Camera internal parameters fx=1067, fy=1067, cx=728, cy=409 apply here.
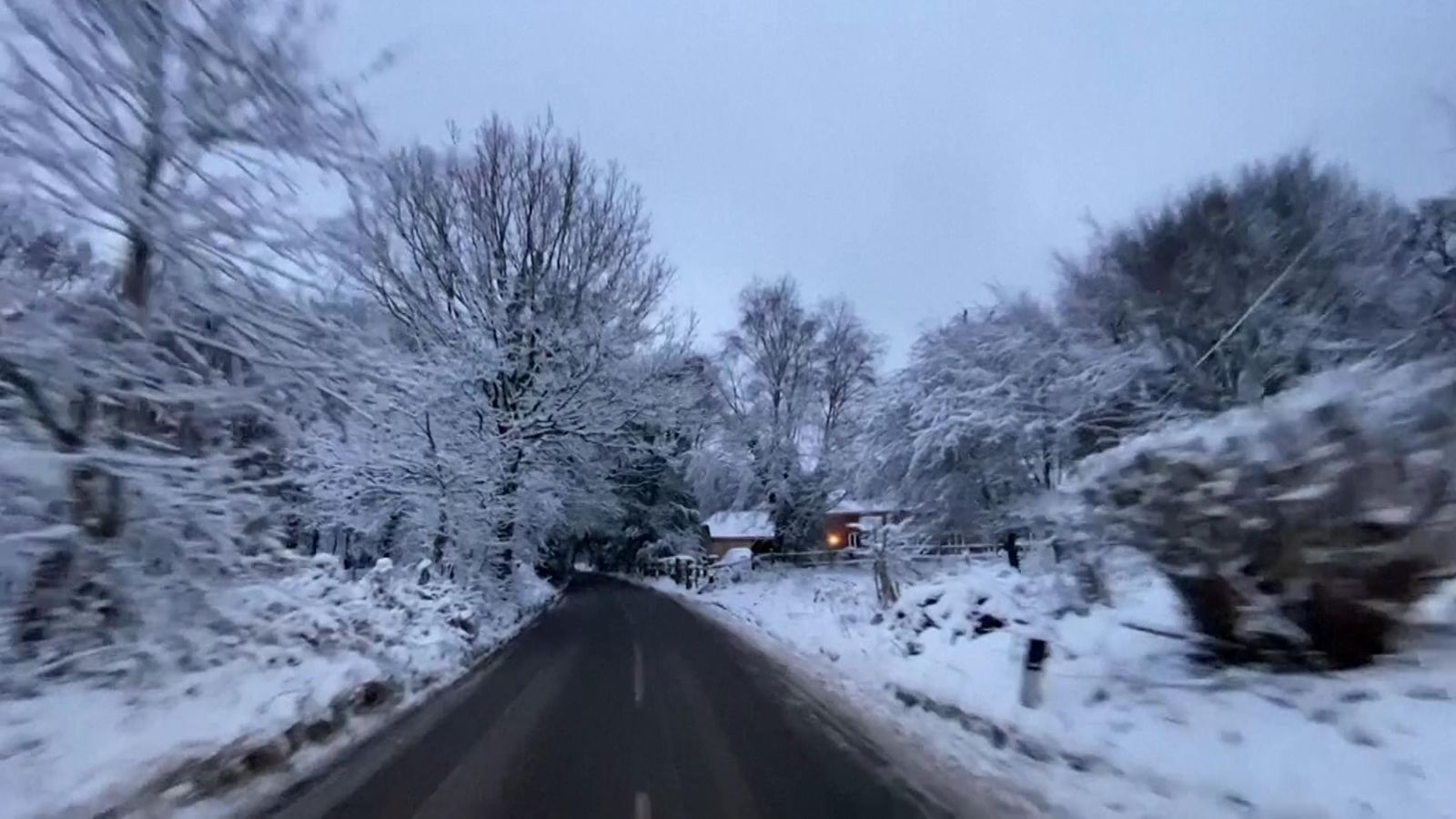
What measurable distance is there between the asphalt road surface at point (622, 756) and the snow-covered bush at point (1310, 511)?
10.6 ft

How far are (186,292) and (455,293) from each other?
17.2 metres

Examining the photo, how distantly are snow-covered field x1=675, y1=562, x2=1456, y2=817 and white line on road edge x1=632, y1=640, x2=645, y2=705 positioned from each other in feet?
10.4

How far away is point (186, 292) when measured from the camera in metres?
9.11

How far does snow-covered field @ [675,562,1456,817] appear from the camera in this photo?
6.93 m

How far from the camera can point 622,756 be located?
10.2m

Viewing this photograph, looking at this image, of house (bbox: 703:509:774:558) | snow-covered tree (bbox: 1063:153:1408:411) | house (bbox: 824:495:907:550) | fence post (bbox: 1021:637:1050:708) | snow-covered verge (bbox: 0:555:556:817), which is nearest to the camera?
snow-covered verge (bbox: 0:555:556:817)

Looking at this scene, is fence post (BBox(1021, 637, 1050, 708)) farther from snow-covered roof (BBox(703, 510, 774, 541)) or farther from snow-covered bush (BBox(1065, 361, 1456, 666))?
snow-covered roof (BBox(703, 510, 774, 541))

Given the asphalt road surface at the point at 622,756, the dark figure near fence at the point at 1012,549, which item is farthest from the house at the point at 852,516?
the asphalt road surface at the point at 622,756

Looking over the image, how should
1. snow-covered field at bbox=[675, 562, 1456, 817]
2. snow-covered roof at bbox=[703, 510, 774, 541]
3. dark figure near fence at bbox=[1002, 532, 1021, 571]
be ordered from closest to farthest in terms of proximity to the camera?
snow-covered field at bbox=[675, 562, 1456, 817]
dark figure near fence at bbox=[1002, 532, 1021, 571]
snow-covered roof at bbox=[703, 510, 774, 541]

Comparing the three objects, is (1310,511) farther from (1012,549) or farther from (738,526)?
(738,526)

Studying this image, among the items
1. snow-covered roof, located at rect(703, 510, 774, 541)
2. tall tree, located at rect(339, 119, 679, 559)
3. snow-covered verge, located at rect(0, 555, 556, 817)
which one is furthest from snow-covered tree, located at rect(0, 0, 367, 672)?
snow-covered roof, located at rect(703, 510, 774, 541)

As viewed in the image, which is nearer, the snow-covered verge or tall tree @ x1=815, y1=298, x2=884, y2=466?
the snow-covered verge

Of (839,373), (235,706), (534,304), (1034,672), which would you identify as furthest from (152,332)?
(839,373)

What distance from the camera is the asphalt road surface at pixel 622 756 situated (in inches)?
322
